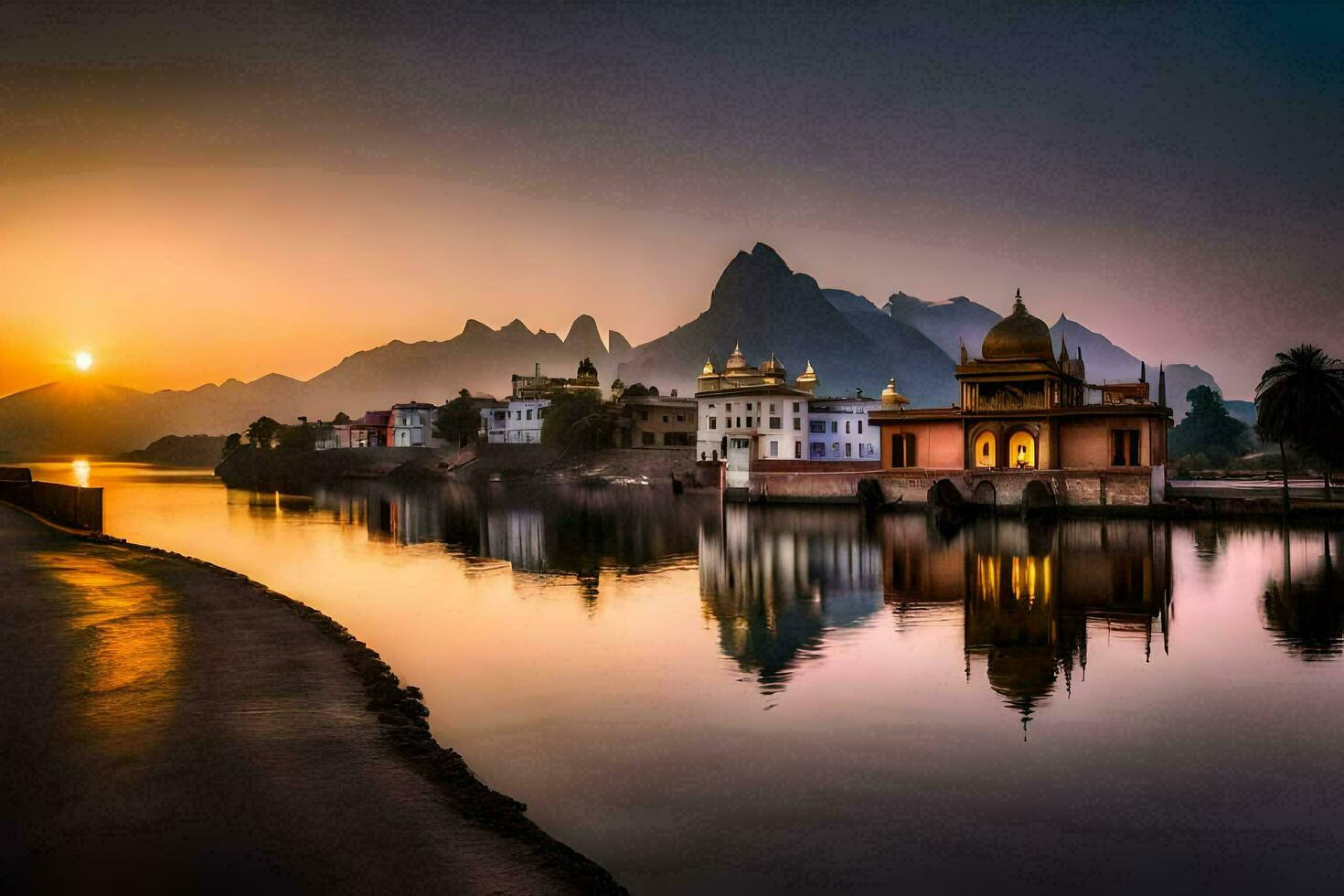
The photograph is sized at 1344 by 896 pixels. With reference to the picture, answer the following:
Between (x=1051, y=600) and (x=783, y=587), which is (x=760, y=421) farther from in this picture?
(x=1051, y=600)

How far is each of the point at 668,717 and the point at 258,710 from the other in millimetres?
5956

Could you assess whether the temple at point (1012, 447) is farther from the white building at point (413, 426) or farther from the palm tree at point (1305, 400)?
the white building at point (413, 426)

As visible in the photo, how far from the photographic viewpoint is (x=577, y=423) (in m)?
114

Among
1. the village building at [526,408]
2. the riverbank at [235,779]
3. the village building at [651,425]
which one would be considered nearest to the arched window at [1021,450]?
the riverbank at [235,779]

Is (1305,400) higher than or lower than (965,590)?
higher

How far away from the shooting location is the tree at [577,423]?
114125mm

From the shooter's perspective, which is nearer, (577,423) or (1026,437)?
(1026,437)

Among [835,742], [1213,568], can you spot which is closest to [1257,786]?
[835,742]

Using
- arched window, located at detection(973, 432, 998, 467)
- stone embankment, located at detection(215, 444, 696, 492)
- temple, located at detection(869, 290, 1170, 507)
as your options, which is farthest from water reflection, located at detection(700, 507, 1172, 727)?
stone embankment, located at detection(215, 444, 696, 492)

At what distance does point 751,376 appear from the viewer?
394 feet

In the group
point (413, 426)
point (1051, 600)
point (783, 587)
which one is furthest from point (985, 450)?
point (413, 426)

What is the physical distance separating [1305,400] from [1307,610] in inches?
1326

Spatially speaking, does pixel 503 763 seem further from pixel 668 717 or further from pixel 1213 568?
pixel 1213 568

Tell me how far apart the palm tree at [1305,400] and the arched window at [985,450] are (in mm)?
15619
